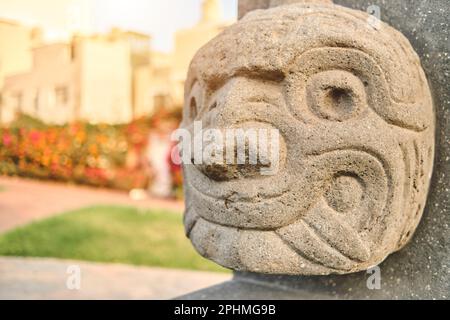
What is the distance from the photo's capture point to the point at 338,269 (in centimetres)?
147

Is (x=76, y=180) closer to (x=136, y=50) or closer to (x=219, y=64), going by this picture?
(x=136, y=50)

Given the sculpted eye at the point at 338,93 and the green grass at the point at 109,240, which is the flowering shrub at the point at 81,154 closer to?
the green grass at the point at 109,240

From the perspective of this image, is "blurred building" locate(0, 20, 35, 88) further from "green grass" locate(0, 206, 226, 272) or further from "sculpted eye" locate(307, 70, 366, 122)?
"sculpted eye" locate(307, 70, 366, 122)

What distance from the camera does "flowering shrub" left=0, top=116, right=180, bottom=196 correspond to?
9.54 meters

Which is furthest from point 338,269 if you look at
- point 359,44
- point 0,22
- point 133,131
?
point 0,22

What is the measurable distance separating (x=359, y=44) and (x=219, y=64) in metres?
0.42

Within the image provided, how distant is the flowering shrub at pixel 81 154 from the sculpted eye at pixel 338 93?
→ 789 cm

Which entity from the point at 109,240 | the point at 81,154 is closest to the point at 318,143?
the point at 109,240

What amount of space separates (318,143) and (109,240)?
12.0 ft

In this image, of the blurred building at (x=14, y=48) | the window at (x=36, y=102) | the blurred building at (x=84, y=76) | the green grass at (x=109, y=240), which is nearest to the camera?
the green grass at (x=109, y=240)

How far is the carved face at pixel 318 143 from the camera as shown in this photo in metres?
1.44

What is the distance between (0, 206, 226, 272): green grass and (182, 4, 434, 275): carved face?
2.80m

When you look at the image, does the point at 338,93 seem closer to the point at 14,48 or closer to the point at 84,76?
the point at 84,76

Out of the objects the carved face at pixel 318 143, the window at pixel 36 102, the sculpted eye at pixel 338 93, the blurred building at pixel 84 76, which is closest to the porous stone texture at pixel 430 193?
the carved face at pixel 318 143
